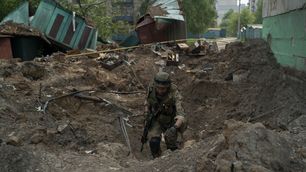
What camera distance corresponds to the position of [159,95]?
7164 mm

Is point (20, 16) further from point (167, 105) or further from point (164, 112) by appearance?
point (167, 105)

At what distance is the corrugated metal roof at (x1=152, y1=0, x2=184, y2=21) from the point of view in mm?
23219

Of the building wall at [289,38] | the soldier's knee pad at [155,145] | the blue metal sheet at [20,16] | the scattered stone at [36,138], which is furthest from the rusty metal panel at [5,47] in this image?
the soldier's knee pad at [155,145]

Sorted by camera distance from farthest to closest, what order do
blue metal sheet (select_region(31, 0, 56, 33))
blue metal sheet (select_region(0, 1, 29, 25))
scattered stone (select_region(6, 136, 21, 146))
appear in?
1. blue metal sheet (select_region(0, 1, 29, 25))
2. blue metal sheet (select_region(31, 0, 56, 33))
3. scattered stone (select_region(6, 136, 21, 146))

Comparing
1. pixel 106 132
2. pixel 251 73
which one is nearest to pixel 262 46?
pixel 251 73

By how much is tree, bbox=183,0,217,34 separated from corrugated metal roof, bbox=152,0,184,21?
2552cm

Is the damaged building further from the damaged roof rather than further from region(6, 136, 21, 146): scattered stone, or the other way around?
region(6, 136, 21, 146): scattered stone

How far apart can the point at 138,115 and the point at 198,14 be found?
43195mm

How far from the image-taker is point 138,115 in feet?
33.1

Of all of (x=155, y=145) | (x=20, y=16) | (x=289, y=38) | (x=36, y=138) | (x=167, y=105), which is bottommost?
(x=155, y=145)

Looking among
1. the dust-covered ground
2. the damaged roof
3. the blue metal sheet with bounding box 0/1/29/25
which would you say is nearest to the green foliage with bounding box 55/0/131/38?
the blue metal sheet with bounding box 0/1/29/25

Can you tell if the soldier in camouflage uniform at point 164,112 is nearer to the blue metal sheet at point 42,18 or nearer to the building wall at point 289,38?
the building wall at point 289,38

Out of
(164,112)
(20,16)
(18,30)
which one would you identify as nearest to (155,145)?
(164,112)

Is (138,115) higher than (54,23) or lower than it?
lower
